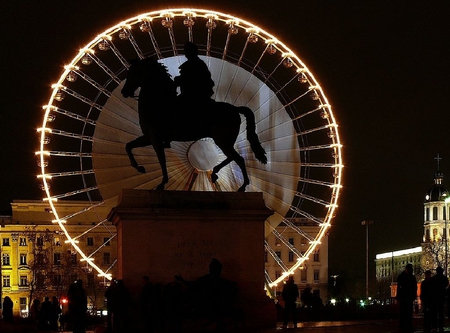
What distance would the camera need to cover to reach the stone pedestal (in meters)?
25.3

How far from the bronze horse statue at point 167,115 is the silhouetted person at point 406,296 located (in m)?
6.52

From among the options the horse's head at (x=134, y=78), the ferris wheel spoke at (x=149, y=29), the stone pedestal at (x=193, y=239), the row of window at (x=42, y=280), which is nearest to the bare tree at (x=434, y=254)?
the row of window at (x=42, y=280)

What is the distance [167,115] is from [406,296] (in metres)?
8.33

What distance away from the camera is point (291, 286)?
2786cm

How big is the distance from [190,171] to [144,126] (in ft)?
48.8

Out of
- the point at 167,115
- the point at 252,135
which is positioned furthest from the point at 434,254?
the point at 167,115

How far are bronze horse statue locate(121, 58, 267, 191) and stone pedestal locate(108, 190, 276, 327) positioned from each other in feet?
3.77

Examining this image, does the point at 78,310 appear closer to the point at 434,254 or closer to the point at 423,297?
the point at 423,297

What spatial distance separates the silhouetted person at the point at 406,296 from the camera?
73.9ft

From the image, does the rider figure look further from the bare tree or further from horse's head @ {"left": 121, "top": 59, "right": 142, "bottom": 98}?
the bare tree

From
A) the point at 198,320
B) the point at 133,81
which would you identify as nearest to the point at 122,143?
the point at 133,81

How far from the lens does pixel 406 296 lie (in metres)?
22.8

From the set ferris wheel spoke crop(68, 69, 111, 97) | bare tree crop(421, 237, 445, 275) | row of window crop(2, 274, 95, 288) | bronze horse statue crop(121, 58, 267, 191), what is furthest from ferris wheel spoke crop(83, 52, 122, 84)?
bare tree crop(421, 237, 445, 275)

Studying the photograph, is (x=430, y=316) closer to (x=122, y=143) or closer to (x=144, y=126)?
(x=144, y=126)
